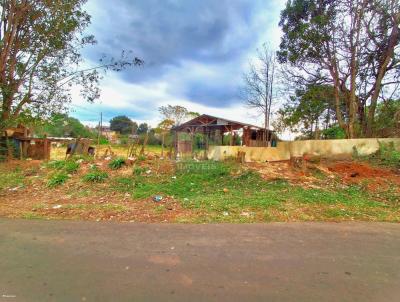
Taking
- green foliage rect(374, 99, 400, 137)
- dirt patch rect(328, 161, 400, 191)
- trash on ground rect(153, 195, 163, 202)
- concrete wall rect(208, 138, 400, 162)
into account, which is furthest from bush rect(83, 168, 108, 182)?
green foliage rect(374, 99, 400, 137)

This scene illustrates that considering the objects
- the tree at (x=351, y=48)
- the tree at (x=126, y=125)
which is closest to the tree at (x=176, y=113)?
the tree at (x=126, y=125)

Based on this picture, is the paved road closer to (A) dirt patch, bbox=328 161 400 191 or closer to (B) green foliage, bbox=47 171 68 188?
(B) green foliage, bbox=47 171 68 188

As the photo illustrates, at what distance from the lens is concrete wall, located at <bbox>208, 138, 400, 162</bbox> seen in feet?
35.9

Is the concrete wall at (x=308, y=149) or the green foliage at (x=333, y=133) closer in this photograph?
the concrete wall at (x=308, y=149)

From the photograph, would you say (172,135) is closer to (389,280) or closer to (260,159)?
(260,159)

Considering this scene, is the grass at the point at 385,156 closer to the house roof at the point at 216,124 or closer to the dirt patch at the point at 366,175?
the dirt patch at the point at 366,175

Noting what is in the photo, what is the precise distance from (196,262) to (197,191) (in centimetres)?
402

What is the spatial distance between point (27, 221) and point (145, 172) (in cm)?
418

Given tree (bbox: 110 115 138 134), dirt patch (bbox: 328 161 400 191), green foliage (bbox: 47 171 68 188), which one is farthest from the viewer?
tree (bbox: 110 115 138 134)

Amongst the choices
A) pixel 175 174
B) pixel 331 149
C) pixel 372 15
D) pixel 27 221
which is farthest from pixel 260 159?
pixel 27 221

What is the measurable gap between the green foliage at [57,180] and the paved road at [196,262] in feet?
10.6

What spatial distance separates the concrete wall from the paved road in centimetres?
741

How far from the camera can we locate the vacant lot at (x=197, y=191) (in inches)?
208

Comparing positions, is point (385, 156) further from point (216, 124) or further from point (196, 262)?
point (216, 124)
